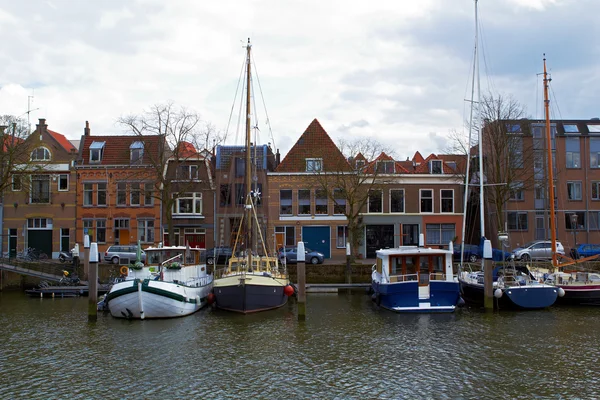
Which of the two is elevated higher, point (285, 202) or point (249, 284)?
point (285, 202)

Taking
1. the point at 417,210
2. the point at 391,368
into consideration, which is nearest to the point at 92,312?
the point at 391,368

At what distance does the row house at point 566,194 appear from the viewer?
50.6 metres

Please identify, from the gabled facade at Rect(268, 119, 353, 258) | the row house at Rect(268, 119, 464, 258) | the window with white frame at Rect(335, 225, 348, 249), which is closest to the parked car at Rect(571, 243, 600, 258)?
the row house at Rect(268, 119, 464, 258)

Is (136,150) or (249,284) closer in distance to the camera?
(249,284)

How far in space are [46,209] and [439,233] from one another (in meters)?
33.5

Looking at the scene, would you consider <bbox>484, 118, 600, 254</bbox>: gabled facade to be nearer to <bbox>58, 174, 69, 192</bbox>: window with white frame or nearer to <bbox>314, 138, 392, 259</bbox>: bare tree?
<bbox>314, 138, 392, 259</bbox>: bare tree

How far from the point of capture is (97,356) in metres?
20.2

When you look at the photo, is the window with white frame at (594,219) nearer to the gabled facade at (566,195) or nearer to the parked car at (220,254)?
the gabled facade at (566,195)

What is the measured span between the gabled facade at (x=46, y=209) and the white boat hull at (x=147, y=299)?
24.9 metres

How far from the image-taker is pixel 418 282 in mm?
27938

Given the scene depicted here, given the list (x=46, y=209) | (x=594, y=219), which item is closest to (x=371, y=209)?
(x=594, y=219)

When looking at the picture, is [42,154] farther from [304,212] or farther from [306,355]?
[306,355]

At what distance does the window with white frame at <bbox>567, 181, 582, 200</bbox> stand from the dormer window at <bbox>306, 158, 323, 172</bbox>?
22593 millimetres

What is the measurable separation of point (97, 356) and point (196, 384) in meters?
5.13
